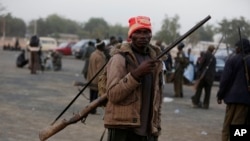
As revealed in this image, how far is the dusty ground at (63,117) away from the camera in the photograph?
30.3 ft

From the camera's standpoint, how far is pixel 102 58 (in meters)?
11.5

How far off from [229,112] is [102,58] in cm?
405

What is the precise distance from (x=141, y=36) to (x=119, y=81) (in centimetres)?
43

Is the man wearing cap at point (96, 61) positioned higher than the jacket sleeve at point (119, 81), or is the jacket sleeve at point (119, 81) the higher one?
the jacket sleeve at point (119, 81)

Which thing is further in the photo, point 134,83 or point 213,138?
point 213,138

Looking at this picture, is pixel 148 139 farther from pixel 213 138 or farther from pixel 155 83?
→ pixel 213 138

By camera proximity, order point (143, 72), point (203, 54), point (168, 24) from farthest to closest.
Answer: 1. point (168, 24)
2. point (203, 54)
3. point (143, 72)

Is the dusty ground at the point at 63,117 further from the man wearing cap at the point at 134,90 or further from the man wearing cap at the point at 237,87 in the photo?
the man wearing cap at the point at 134,90

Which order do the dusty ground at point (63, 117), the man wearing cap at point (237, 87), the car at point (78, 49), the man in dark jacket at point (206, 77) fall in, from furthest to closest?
the car at point (78, 49) < the man in dark jacket at point (206, 77) < the dusty ground at point (63, 117) < the man wearing cap at point (237, 87)

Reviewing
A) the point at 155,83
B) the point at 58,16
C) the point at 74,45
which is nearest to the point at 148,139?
the point at 155,83

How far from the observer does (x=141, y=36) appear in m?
4.40

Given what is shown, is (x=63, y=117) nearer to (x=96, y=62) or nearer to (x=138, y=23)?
(x=96, y=62)

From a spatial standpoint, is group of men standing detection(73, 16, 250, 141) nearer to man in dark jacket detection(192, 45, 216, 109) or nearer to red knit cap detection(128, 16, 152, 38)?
red knit cap detection(128, 16, 152, 38)

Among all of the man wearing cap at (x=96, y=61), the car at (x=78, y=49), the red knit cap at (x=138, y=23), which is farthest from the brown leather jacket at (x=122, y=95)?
the car at (x=78, y=49)
